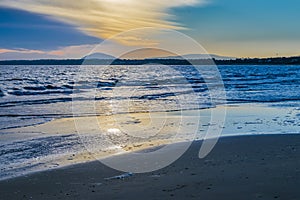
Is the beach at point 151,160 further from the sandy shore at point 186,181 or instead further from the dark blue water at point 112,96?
the dark blue water at point 112,96

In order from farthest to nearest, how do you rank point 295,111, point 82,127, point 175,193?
point 295,111 → point 82,127 → point 175,193

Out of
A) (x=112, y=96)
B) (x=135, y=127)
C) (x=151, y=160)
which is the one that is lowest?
(x=112, y=96)

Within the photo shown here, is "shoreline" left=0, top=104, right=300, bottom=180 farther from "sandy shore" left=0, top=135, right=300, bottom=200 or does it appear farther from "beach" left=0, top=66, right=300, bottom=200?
"sandy shore" left=0, top=135, right=300, bottom=200

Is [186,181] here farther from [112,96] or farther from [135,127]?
[112,96]

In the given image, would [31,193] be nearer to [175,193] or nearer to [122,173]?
[122,173]

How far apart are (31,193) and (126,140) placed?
17.5 ft

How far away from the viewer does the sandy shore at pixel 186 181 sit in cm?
646

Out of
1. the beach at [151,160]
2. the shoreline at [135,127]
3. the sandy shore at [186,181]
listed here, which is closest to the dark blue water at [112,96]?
the shoreline at [135,127]

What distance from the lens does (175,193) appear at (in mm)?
6492

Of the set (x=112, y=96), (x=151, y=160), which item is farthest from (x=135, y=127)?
(x=112, y=96)

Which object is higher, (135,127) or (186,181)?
(186,181)

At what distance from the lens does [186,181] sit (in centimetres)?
721

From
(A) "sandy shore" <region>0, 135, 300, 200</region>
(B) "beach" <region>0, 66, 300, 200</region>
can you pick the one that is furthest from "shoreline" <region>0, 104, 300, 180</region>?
(A) "sandy shore" <region>0, 135, 300, 200</region>

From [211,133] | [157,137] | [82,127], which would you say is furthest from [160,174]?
[82,127]
